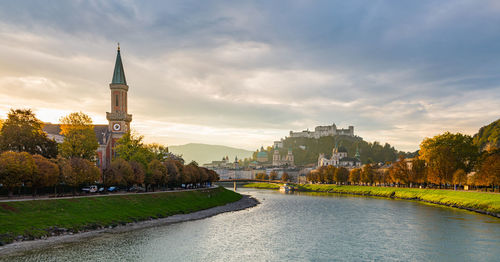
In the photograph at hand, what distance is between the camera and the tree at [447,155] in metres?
122

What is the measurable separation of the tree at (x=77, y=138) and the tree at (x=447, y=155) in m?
95.9

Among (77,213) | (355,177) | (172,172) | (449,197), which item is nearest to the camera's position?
(77,213)

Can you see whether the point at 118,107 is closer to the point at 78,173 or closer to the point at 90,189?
the point at 90,189

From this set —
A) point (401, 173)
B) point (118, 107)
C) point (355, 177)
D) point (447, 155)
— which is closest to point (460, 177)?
point (447, 155)

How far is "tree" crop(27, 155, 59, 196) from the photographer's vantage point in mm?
62719

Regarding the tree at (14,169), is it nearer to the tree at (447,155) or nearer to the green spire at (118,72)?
the green spire at (118,72)

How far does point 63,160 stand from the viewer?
73.4 metres

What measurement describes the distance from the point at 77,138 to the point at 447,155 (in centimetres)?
10145

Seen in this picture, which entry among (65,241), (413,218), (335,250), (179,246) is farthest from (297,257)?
(413,218)

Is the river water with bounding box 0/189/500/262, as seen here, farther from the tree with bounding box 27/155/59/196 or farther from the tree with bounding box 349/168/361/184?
the tree with bounding box 349/168/361/184

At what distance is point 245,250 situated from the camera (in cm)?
4922

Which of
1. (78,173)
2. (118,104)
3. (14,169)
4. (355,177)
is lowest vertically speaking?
(355,177)

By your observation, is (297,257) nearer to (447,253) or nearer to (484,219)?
(447,253)

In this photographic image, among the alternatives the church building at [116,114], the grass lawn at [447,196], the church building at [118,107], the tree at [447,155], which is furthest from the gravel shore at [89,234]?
the tree at [447,155]
